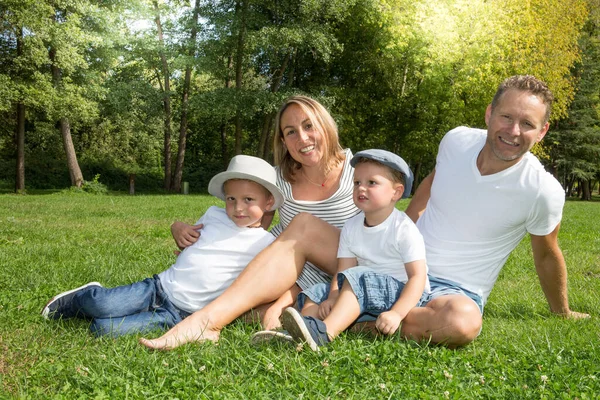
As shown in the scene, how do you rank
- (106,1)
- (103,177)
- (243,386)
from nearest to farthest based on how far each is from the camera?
1. (243,386)
2. (106,1)
3. (103,177)

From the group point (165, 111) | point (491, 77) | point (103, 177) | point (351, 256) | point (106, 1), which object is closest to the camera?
point (351, 256)

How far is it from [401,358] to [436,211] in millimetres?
1055

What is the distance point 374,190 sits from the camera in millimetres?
3416

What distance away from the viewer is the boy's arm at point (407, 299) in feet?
10.2

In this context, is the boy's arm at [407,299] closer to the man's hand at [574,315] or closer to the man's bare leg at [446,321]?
the man's bare leg at [446,321]

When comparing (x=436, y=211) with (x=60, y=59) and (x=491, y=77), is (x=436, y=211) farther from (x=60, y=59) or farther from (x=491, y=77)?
(x=491, y=77)

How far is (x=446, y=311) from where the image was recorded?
126 inches

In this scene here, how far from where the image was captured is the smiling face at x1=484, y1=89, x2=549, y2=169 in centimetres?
324

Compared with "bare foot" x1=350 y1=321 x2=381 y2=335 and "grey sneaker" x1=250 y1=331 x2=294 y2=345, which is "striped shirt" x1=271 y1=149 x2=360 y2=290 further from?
"grey sneaker" x1=250 y1=331 x2=294 y2=345

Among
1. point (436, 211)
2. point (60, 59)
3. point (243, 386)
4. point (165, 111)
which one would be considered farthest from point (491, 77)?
point (243, 386)

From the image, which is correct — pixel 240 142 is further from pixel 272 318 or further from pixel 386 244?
pixel 386 244

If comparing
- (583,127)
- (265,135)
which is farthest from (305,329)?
(583,127)

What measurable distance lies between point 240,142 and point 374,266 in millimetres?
23522

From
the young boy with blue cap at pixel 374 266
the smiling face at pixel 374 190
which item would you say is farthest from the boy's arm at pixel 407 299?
the smiling face at pixel 374 190
